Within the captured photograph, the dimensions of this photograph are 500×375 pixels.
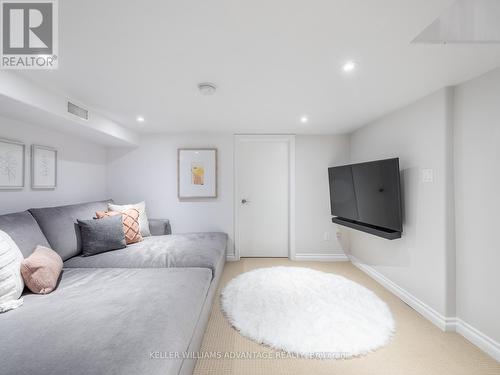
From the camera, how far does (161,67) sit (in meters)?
1.63

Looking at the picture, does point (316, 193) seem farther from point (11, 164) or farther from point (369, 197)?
point (11, 164)

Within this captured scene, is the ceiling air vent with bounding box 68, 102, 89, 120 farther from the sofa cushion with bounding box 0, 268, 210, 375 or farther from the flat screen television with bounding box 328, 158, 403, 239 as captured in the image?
the flat screen television with bounding box 328, 158, 403, 239

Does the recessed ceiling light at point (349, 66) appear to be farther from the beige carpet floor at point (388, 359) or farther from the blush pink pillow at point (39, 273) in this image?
the blush pink pillow at point (39, 273)

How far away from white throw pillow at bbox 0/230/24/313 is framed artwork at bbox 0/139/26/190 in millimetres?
950

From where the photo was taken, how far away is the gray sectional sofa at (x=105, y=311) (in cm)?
93

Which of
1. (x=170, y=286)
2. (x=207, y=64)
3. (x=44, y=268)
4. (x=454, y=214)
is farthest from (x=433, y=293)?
(x=44, y=268)

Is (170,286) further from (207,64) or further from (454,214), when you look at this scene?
(454,214)

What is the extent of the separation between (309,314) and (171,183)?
280 cm

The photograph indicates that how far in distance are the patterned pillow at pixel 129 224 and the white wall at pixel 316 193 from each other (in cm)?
248

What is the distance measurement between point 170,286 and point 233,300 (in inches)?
37.5

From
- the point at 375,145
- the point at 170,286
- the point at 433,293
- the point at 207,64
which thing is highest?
the point at 207,64

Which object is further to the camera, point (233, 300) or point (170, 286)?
point (233, 300)

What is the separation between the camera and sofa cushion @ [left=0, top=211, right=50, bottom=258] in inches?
66.2

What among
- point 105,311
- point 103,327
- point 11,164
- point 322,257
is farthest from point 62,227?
point 322,257
